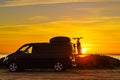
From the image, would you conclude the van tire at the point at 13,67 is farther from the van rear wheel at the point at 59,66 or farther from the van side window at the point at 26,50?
the van rear wheel at the point at 59,66

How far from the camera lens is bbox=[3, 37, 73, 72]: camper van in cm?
2841

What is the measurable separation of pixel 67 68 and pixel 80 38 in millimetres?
5923

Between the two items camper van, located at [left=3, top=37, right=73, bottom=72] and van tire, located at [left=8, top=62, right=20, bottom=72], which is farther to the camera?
van tire, located at [left=8, top=62, right=20, bottom=72]

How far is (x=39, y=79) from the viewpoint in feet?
73.5

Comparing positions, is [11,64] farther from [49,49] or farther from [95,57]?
[95,57]

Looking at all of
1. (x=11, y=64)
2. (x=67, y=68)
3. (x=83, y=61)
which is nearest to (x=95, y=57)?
(x=83, y=61)

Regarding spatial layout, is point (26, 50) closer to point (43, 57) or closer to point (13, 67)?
point (43, 57)

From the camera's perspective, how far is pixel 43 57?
93.4ft

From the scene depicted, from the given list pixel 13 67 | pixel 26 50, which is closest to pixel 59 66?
pixel 26 50

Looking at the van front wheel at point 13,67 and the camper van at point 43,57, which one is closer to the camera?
the camper van at point 43,57

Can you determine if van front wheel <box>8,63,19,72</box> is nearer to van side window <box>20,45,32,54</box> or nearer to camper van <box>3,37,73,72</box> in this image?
camper van <box>3,37,73,72</box>

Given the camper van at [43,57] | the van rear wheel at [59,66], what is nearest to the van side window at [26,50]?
the camper van at [43,57]

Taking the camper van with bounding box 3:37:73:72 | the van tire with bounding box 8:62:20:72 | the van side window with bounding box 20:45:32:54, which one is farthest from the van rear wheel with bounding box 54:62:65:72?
the van tire with bounding box 8:62:20:72

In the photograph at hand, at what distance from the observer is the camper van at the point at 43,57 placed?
28.4 m
